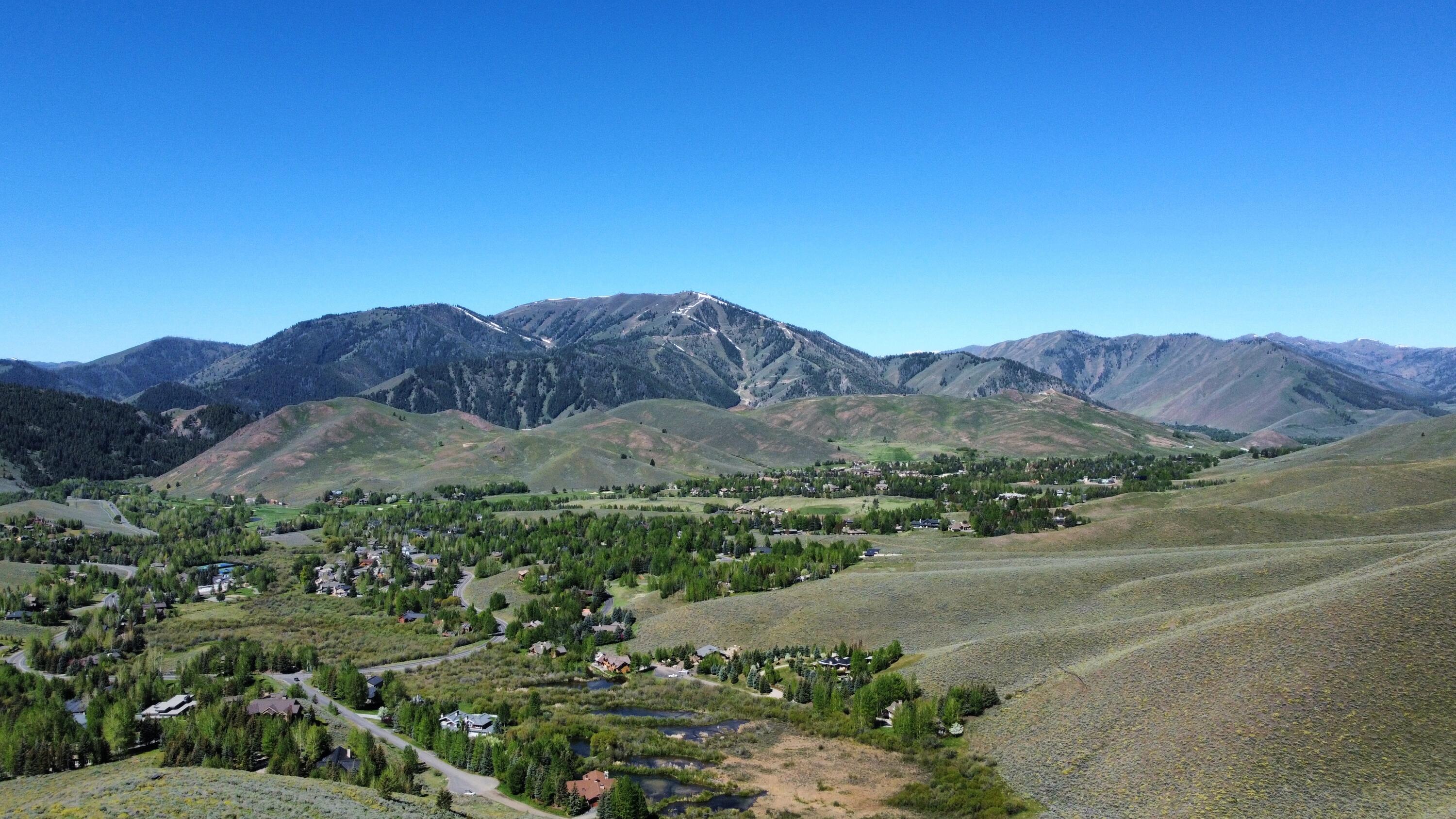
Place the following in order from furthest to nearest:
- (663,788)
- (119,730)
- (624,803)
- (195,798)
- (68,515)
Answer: (68,515), (119,730), (663,788), (624,803), (195,798)

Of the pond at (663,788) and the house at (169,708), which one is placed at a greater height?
the house at (169,708)

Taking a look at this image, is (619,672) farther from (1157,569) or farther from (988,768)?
(1157,569)

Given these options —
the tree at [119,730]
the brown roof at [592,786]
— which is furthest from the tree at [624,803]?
the tree at [119,730]

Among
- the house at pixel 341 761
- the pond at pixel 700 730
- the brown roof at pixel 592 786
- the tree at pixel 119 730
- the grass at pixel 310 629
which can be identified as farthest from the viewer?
the grass at pixel 310 629

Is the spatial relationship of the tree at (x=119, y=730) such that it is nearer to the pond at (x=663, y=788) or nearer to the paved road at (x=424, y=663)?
the paved road at (x=424, y=663)

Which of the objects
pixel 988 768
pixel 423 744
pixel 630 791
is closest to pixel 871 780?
pixel 988 768

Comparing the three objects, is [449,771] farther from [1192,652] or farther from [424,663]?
[1192,652]

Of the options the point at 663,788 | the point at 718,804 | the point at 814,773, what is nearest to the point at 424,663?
the point at 663,788
